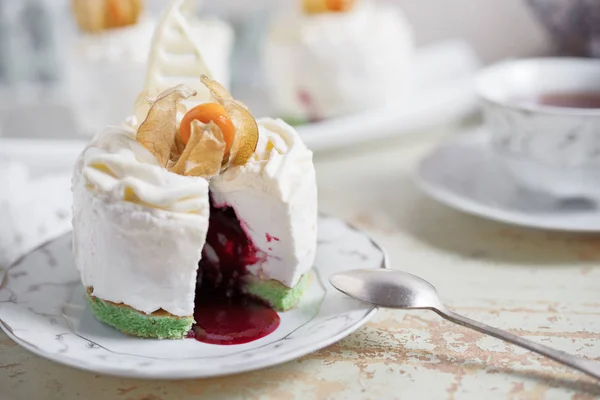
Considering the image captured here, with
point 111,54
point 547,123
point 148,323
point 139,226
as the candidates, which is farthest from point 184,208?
point 111,54

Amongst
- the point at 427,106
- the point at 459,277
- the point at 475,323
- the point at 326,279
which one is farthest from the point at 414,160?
→ the point at 475,323

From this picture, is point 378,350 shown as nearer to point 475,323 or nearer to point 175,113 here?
point 475,323

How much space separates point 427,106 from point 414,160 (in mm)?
160

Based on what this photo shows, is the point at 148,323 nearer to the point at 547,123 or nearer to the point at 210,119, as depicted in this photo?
the point at 210,119

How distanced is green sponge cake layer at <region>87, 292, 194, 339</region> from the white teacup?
766 millimetres

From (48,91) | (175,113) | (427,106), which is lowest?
(48,91)

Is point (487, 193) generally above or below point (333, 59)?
below

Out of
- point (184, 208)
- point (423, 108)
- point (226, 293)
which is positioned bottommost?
point (226, 293)

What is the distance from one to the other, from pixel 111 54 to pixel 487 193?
935 millimetres

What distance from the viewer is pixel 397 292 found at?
109 cm

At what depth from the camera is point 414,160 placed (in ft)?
6.23

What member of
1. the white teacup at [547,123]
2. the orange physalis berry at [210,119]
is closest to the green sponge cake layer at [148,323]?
the orange physalis berry at [210,119]

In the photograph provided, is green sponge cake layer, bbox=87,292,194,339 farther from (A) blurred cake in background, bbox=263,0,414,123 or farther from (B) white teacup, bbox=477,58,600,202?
(A) blurred cake in background, bbox=263,0,414,123

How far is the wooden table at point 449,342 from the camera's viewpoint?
3.27ft
